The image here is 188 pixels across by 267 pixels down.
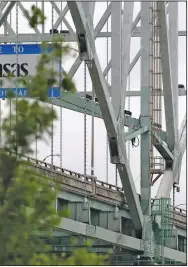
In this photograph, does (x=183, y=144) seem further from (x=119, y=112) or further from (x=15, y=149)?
(x=15, y=149)

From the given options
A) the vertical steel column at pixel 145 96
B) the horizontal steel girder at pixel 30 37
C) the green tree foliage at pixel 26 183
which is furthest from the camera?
the horizontal steel girder at pixel 30 37

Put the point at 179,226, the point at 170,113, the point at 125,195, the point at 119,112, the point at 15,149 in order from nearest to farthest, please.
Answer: the point at 15,149 → the point at 119,112 → the point at 125,195 → the point at 170,113 → the point at 179,226

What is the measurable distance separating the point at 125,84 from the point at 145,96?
5387 mm

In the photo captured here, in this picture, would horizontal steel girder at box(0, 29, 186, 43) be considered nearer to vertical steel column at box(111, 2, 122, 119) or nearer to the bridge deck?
the bridge deck

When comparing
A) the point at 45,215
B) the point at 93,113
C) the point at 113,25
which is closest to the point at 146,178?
the point at 93,113

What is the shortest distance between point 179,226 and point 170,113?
559 cm

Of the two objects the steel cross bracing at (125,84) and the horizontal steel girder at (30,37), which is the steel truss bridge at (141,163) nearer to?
the steel cross bracing at (125,84)

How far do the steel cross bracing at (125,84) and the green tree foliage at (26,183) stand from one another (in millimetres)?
15413

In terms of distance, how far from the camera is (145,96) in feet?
154

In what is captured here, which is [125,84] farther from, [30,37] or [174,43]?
[30,37]

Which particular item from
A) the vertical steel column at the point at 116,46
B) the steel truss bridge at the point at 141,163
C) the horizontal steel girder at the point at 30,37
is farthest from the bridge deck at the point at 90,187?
the horizontal steel girder at the point at 30,37

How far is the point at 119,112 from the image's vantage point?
41156mm

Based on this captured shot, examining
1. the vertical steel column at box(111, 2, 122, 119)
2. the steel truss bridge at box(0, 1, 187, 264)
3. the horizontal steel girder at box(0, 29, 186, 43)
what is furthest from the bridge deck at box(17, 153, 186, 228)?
the horizontal steel girder at box(0, 29, 186, 43)

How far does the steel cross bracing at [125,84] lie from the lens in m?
38.7
